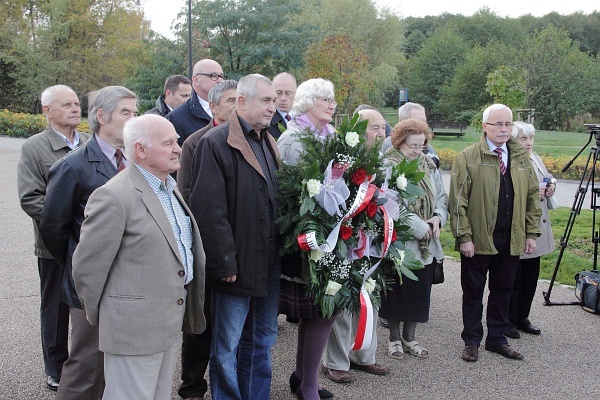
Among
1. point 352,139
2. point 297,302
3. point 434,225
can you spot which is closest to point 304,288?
point 297,302

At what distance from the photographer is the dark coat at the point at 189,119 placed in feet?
17.8

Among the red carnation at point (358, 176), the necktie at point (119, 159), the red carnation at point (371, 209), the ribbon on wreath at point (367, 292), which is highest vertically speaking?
the necktie at point (119, 159)

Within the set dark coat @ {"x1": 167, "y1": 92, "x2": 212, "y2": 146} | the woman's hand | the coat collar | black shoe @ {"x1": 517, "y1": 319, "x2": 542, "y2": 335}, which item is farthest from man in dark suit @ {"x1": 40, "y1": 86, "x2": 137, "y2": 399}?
black shoe @ {"x1": 517, "y1": 319, "x2": 542, "y2": 335}

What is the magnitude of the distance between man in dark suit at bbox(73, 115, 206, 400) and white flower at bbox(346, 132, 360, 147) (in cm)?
122

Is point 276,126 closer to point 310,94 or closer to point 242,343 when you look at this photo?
point 310,94

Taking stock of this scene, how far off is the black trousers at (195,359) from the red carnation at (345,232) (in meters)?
1.11

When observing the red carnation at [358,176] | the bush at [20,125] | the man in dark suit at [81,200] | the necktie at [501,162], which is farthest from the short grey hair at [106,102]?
the bush at [20,125]

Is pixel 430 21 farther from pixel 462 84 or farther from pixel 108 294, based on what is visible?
pixel 108 294

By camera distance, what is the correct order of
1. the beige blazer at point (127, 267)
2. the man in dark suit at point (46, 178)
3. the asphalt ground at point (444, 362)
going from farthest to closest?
the asphalt ground at point (444, 362), the man in dark suit at point (46, 178), the beige blazer at point (127, 267)

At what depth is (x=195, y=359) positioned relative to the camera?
14.1ft

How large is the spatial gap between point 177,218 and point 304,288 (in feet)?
4.21

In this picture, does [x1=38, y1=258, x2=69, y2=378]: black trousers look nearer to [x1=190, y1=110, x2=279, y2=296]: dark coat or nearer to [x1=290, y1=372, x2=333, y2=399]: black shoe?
[x1=190, y1=110, x2=279, y2=296]: dark coat

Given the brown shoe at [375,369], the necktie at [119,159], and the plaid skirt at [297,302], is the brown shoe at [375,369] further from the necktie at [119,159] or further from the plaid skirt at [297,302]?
the necktie at [119,159]

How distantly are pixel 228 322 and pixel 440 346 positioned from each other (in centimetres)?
255
